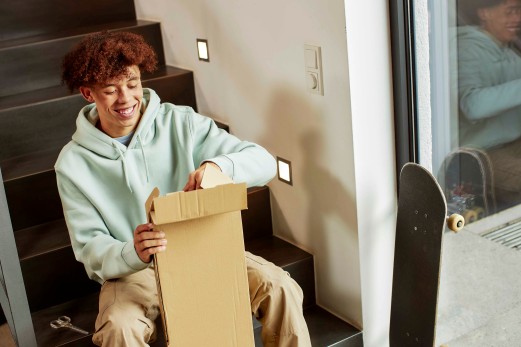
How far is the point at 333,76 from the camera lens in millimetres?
2352

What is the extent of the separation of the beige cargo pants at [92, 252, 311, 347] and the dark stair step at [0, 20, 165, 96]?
3.72 ft

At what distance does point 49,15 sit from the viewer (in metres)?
3.30

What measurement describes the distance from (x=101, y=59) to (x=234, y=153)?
1.58 ft

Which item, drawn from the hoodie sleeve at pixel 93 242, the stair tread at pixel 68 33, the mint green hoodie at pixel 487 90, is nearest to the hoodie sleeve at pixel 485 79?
the mint green hoodie at pixel 487 90

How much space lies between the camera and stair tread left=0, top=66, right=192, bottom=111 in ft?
9.33

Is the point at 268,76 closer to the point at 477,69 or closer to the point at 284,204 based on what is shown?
the point at 284,204

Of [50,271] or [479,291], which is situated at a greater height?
[50,271]

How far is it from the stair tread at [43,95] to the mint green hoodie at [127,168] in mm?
569

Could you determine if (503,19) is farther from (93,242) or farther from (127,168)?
(93,242)

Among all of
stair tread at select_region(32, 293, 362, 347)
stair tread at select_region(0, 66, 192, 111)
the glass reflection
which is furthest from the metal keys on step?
the glass reflection

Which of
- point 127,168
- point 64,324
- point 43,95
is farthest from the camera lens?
point 43,95

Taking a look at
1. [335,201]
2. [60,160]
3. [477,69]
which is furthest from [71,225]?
[477,69]

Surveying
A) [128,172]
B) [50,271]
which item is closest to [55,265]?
[50,271]

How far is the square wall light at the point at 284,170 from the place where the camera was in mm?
2723
